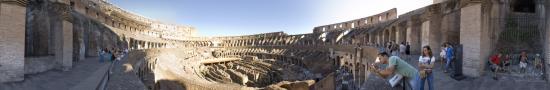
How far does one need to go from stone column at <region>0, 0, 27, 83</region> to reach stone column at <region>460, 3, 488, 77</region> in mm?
12380

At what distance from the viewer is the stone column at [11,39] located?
9.46 m

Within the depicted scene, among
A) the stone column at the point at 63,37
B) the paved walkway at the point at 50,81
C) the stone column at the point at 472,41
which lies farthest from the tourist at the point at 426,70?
the stone column at the point at 63,37

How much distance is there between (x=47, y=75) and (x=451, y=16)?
14.5 metres

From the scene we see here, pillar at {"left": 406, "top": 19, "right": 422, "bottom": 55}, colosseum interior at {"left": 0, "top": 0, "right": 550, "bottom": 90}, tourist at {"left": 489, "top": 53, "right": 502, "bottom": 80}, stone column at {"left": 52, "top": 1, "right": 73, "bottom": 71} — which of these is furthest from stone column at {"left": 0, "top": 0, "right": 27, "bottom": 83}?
pillar at {"left": 406, "top": 19, "right": 422, "bottom": 55}

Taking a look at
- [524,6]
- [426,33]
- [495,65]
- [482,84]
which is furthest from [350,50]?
[482,84]

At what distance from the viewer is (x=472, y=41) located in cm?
1049

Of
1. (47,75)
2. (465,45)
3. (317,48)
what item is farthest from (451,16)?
(317,48)

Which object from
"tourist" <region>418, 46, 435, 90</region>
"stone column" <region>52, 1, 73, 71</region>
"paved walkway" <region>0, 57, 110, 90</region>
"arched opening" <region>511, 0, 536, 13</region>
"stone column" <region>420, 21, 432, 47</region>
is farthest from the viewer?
"stone column" <region>420, 21, 432, 47</region>

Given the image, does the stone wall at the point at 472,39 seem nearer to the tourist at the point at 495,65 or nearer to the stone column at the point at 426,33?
the tourist at the point at 495,65

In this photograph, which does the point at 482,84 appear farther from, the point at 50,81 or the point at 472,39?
the point at 50,81

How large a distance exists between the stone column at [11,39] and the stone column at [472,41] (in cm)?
1238

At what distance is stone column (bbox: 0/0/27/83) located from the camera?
372 inches

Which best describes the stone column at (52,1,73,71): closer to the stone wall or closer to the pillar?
the stone wall

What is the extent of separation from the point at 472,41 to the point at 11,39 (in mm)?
12713
